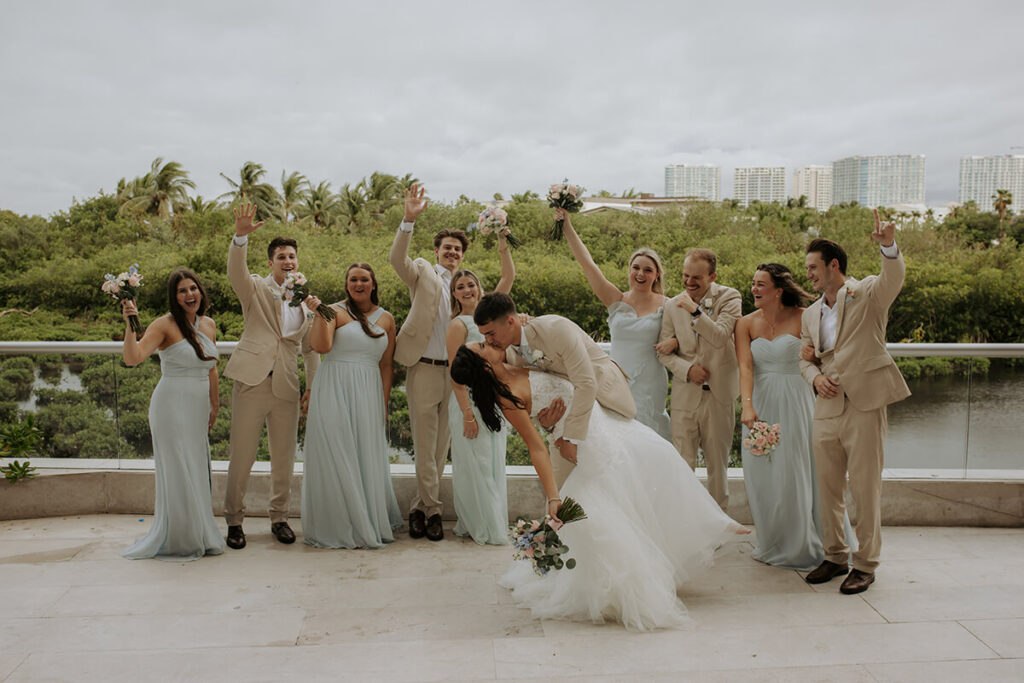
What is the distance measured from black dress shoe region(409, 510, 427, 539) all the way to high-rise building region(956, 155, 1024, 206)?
1962 inches

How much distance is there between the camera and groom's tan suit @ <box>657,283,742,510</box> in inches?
181

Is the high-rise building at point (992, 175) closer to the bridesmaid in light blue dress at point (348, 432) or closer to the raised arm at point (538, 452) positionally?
the bridesmaid in light blue dress at point (348, 432)

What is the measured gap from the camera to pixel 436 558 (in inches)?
182

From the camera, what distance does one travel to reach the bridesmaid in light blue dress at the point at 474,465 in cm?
474

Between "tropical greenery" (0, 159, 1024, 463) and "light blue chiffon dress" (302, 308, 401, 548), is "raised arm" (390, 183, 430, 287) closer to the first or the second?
"light blue chiffon dress" (302, 308, 401, 548)

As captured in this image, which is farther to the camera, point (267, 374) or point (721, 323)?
point (267, 374)

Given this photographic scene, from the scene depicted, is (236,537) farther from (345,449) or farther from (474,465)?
(474,465)

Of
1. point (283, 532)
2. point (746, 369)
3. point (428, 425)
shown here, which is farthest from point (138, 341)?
point (746, 369)

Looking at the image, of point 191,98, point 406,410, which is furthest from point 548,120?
point 406,410

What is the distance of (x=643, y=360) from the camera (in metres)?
4.78

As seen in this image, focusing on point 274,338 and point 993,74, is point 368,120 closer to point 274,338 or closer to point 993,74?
point 993,74

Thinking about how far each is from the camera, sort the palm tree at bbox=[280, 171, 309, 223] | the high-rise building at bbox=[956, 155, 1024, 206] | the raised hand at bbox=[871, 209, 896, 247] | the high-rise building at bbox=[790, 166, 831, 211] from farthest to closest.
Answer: the high-rise building at bbox=[790, 166, 831, 211] → the high-rise building at bbox=[956, 155, 1024, 206] → the palm tree at bbox=[280, 171, 309, 223] → the raised hand at bbox=[871, 209, 896, 247]

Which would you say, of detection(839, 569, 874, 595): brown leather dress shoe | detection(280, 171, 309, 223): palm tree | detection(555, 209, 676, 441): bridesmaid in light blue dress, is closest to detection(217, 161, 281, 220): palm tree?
detection(280, 171, 309, 223): palm tree

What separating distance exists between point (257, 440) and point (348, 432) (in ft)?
2.07
